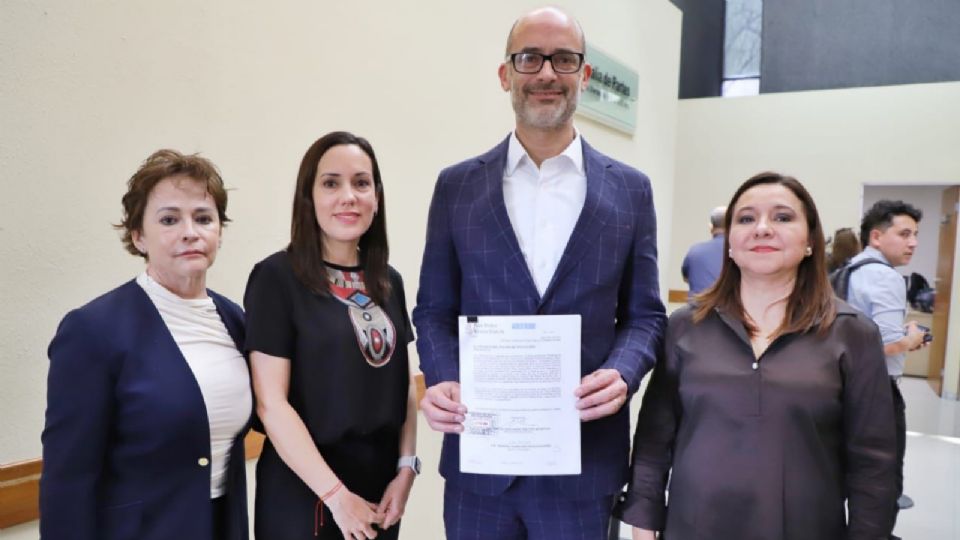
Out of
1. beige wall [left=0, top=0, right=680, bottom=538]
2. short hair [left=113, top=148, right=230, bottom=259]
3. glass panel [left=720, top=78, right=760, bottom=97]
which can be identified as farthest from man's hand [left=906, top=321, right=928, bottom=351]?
glass panel [left=720, top=78, right=760, bottom=97]

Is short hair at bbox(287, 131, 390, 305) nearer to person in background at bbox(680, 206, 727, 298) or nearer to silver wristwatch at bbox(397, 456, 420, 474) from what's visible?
silver wristwatch at bbox(397, 456, 420, 474)

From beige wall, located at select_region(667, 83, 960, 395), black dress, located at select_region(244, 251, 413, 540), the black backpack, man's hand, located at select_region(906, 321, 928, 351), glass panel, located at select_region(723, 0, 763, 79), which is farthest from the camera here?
glass panel, located at select_region(723, 0, 763, 79)

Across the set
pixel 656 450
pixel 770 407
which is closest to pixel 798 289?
pixel 770 407

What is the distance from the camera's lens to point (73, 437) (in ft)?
4.01

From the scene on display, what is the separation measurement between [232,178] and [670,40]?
4.86 meters

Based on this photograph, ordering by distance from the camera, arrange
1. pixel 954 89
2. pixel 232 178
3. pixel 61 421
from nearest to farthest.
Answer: pixel 61 421
pixel 232 178
pixel 954 89

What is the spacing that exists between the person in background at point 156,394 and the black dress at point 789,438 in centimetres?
105

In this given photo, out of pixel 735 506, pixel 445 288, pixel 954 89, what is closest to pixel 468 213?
pixel 445 288

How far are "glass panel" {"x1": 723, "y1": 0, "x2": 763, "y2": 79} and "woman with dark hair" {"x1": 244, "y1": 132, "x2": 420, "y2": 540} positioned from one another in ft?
31.6

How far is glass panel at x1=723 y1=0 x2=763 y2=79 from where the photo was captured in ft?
32.0

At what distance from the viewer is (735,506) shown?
1.48 metres

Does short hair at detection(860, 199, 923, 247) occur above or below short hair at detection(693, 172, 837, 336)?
above

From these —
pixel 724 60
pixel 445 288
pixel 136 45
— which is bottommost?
pixel 445 288

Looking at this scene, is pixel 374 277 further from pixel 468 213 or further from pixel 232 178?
pixel 232 178
